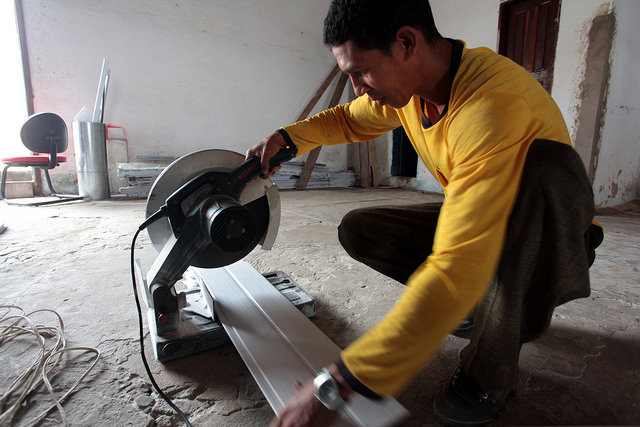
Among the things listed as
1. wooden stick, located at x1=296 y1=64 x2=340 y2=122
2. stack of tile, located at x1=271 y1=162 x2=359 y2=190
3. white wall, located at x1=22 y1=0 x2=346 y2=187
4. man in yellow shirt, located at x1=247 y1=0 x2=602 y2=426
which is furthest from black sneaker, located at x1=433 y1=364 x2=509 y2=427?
wooden stick, located at x1=296 y1=64 x2=340 y2=122

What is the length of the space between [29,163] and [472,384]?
4673 mm

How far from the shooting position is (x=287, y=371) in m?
0.87

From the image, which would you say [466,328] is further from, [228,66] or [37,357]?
[228,66]

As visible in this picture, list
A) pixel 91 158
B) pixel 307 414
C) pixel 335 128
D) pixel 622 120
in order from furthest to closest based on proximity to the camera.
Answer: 1. pixel 91 158
2. pixel 622 120
3. pixel 335 128
4. pixel 307 414

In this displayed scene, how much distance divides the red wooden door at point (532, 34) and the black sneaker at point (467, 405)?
409cm

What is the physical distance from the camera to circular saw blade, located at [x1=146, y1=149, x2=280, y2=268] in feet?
3.58

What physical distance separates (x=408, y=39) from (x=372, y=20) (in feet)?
0.33

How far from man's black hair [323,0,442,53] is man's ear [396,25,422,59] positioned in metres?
0.01

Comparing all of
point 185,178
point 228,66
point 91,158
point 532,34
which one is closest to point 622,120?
point 532,34

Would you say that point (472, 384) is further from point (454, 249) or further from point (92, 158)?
point (92, 158)

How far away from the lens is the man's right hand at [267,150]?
3.66ft

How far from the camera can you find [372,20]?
721 mm

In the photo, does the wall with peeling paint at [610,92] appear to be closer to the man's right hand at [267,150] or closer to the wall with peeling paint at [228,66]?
the wall with peeling paint at [228,66]

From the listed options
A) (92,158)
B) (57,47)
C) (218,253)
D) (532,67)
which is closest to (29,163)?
(92,158)
